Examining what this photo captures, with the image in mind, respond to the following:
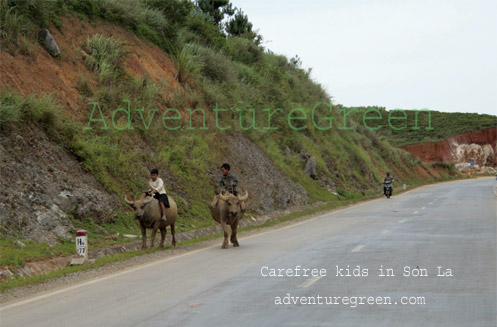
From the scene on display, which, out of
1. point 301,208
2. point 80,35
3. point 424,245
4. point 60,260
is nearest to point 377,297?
point 424,245

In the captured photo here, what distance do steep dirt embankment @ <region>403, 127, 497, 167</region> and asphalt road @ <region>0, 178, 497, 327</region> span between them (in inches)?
3687

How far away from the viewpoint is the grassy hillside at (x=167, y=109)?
2028 cm

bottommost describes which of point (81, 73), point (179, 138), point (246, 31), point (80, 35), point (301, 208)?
point (301, 208)

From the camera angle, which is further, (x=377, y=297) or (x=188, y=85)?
(x=188, y=85)

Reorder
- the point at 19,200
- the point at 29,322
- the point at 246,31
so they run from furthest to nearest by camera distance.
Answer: the point at 246,31, the point at 19,200, the point at 29,322

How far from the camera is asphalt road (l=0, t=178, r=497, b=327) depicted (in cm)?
777

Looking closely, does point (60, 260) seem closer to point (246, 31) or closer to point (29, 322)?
point (29, 322)

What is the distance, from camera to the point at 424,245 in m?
15.0

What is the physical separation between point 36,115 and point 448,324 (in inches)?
558

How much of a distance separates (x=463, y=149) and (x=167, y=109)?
301 ft

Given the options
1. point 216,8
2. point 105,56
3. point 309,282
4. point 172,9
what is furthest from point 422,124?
point 309,282

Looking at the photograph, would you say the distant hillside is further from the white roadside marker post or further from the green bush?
the white roadside marker post

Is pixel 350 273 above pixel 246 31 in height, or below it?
below

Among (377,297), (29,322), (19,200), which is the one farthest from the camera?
(19,200)
